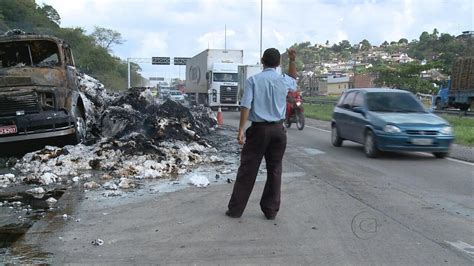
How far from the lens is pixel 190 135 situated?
→ 43.0 feet

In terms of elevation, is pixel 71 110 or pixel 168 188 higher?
pixel 71 110

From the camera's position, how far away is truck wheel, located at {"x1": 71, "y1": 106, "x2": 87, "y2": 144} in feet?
37.4

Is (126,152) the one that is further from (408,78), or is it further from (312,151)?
(408,78)

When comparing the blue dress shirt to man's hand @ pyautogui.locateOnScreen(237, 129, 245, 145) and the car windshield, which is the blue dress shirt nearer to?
man's hand @ pyautogui.locateOnScreen(237, 129, 245, 145)

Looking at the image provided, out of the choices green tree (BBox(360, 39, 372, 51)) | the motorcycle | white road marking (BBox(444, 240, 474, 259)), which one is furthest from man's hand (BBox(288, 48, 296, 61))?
green tree (BBox(360, 39, 372, 51))

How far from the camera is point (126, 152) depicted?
34.3 feet

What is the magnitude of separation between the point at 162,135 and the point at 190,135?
862 mm

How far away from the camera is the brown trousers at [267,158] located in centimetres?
593

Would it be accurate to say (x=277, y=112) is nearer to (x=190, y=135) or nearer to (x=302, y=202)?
(x=302, y=202)

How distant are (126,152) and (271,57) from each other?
532cm

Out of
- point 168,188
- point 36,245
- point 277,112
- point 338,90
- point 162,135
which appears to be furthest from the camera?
point 338,90

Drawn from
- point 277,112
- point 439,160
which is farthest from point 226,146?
point 277,112

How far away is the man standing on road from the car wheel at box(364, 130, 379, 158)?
6.09 m

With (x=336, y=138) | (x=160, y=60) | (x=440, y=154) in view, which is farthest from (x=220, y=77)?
(x=160, y=60)
